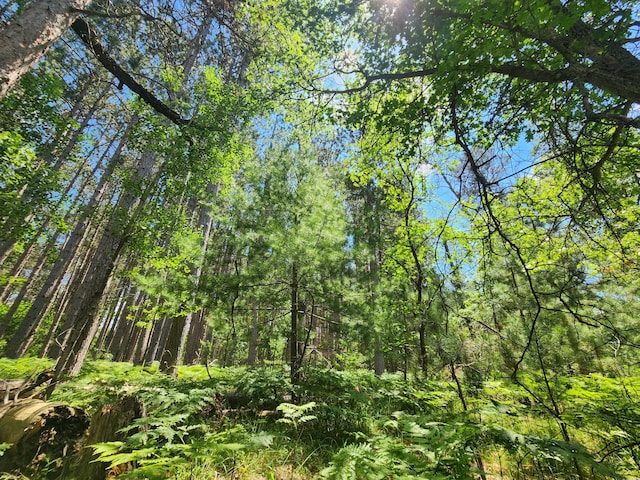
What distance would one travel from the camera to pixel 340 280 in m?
5.11

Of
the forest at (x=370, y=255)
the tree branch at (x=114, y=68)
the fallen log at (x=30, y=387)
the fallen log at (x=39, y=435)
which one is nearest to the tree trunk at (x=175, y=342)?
the forest at (x=370, y=255)

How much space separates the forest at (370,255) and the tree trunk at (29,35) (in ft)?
0.08

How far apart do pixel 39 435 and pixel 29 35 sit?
4956 millimetres

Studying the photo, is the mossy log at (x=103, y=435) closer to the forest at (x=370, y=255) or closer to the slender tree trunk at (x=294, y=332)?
the forest at (x=370, y=255)

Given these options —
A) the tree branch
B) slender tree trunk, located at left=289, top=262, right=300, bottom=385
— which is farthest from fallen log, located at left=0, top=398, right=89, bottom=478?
the tree branch

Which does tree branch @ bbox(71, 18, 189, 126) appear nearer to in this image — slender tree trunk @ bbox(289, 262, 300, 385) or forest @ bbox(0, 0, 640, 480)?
forest @ bbox(0, 0, 640, 480)

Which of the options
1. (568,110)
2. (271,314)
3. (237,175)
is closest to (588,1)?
(568,110)

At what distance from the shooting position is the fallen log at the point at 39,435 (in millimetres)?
2631

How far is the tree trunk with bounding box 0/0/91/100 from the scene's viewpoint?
3.31 metres

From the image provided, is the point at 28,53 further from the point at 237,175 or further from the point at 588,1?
the point at 237,175

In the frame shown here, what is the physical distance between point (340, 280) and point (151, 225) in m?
4.01

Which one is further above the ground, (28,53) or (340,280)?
(28,53)

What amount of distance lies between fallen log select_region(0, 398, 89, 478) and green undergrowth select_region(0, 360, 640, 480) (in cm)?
62

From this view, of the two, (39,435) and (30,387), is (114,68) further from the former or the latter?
(39,435)
